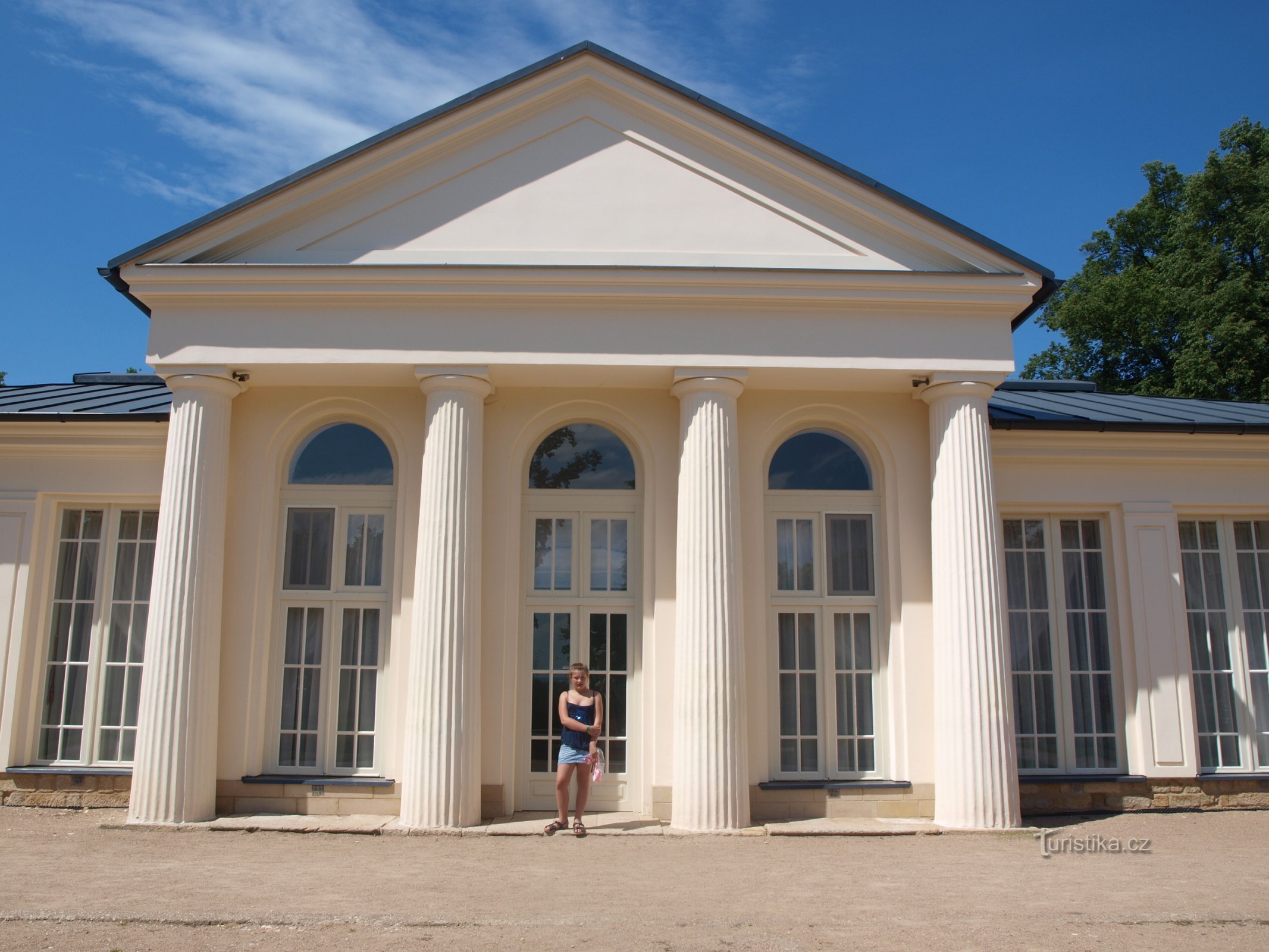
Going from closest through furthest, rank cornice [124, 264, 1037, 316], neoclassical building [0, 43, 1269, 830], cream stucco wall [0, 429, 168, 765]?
1. neoclassical building [0, 43, 1269, 830]
2. cornice [124, 264, 1037, 316]
3. cream stucco wall [0, 429, 168, 765]

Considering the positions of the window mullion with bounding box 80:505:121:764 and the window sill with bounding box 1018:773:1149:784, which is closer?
the window sill with bounding box 1018:773:1149:784

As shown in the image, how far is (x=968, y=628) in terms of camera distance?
1022 centimetres

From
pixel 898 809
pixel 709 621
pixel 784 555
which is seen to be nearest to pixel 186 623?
pixel 709 621

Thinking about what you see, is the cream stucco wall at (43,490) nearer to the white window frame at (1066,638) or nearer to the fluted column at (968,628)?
the fluted column at (968,628)

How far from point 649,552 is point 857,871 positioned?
401 centimetres

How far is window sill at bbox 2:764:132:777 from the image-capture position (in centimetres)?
1099

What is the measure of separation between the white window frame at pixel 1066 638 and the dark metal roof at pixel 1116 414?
1.07 metres

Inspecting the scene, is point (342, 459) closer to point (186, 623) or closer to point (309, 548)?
point (309, 548)

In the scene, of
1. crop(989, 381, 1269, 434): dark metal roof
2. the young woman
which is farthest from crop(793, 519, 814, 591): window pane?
the young woman

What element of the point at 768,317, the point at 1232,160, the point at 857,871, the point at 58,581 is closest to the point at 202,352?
the point at 58,581

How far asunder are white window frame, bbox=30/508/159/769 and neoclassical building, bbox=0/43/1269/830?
0.12ft

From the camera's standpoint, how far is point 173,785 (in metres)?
9.80

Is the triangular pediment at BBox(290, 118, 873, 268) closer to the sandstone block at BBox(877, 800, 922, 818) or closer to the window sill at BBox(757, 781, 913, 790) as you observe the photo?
the window sill at BBox(757, 781, 913, 790)

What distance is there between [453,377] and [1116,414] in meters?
8.04
